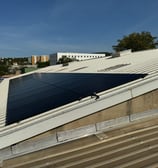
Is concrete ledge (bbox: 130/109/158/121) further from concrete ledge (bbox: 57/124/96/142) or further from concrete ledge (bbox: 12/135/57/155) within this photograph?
concrete ledge (bbox: 12/135/57/155)

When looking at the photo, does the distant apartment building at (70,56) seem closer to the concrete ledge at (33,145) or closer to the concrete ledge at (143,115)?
the concrete ledge at (143,115)

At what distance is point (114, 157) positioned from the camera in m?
5.77

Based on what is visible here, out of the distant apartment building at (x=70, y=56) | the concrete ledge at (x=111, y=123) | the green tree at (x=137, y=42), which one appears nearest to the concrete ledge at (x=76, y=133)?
the concrete ledge at (x=111, y=123)

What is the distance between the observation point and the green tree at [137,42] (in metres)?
59.2

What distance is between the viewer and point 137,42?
59.3 metres

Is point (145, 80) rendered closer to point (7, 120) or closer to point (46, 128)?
point (46, 128)

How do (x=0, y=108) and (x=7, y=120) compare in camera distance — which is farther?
(x=0, y=108)

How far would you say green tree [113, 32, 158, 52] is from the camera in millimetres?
59219

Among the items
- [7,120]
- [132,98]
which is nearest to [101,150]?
[132,98]

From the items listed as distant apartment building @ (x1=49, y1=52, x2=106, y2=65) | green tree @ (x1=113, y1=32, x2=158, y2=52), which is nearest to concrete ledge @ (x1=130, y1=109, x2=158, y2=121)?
green tree @ (x1=113, y1=32, x2=158, y2=52)

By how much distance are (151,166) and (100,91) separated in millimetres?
3496

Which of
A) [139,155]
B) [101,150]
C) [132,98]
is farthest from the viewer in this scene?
[132,98]

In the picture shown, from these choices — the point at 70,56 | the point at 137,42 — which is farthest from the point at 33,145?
the point at 70,56

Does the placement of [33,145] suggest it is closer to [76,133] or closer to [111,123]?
[76,133]
